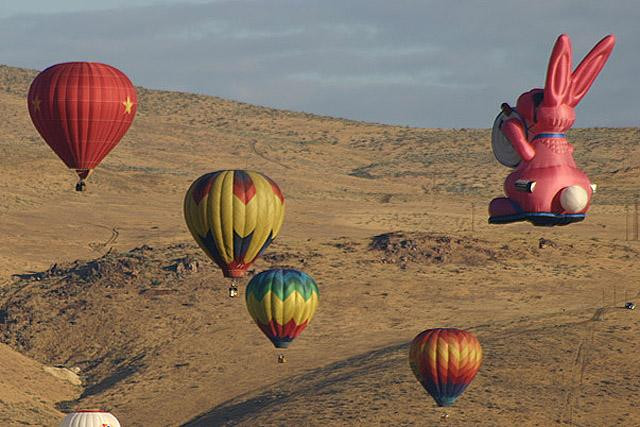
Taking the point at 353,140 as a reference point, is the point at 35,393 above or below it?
below

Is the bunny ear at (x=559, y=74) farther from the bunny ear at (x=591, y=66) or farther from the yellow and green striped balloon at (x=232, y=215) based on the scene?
the yellow and green striped balloon at (x=232, y=215)

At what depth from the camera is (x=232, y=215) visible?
62.1m

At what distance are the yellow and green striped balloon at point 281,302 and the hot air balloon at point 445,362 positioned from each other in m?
5.20

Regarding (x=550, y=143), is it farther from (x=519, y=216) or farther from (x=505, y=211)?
(x=505, y=211)

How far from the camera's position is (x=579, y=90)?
5034cm

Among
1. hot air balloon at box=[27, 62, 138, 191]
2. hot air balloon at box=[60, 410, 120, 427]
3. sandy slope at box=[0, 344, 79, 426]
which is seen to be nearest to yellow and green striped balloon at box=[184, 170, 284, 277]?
hot air balloon at box=[27, 62, 138, 191]

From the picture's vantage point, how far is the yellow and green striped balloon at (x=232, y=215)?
62125 mm

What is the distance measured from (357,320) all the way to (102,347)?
12.1 m

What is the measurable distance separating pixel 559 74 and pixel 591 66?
95 cm

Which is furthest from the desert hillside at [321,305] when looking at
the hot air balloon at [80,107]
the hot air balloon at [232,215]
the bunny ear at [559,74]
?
the bunny ear at [559,74]

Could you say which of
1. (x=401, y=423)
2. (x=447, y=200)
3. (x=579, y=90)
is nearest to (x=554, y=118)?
(x=579, y=90)

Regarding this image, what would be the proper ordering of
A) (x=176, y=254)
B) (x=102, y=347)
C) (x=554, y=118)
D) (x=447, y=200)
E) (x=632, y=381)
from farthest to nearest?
(x=447, y=200) < (x=176, y=254) < (x=102, y=347) < (x=632, y=381) < (x=554, y=118)

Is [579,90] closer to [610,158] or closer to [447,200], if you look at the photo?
[447,200]

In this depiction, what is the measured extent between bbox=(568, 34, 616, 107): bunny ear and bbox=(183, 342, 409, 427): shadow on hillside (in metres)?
24.3
